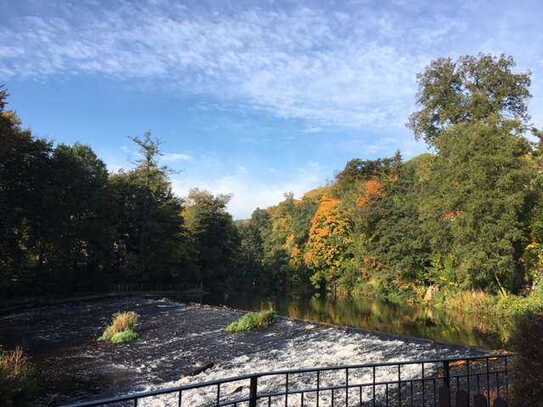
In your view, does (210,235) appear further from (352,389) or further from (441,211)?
(352,389)

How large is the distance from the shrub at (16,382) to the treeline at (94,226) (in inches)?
641

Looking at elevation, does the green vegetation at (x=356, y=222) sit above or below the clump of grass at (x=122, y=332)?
above

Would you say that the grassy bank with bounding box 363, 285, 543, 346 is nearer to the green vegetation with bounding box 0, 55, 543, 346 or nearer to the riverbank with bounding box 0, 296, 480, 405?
the green vegetation with bounding box 0, 55, 543, 346

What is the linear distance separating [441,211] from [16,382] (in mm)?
21061

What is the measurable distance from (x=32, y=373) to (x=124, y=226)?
2672 cm

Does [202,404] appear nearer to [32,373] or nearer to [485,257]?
[32,373]

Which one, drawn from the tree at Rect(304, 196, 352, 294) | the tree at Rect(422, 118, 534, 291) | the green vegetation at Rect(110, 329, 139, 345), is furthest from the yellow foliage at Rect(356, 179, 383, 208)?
the green vegetation at Rect(110, 329, 139, 345)

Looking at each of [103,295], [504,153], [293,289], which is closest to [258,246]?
[293,289]

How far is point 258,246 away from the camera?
2249 inches

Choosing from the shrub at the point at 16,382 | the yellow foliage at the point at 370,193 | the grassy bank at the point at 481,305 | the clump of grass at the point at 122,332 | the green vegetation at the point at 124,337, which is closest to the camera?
the shrub at the point at 16,382

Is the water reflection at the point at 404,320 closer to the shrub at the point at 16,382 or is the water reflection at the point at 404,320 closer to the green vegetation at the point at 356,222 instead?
the green vegetation at the point at 356,222

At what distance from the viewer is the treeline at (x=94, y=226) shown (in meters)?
27.3

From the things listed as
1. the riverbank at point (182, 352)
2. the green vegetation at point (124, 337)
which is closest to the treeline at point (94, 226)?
the riverbank at point (182, 352)

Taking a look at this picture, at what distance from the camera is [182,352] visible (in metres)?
A: 13.1
